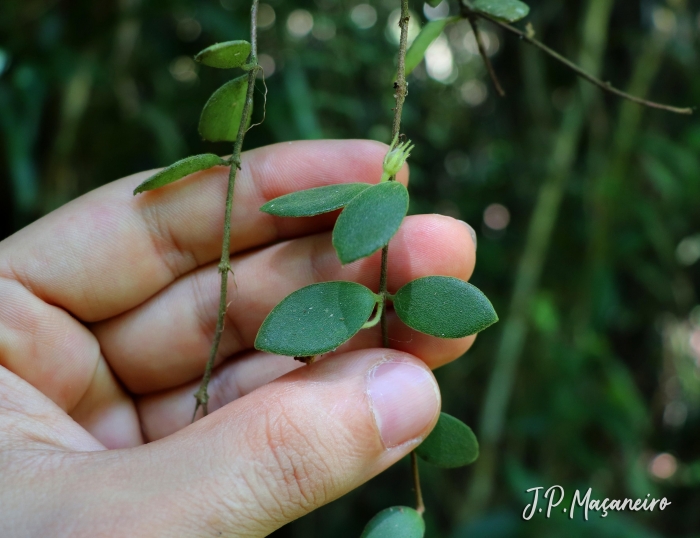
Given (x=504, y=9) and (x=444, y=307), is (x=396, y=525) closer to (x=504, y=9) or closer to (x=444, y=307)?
(x=444, y=307)

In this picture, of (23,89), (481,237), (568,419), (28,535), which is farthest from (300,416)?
(481,237)

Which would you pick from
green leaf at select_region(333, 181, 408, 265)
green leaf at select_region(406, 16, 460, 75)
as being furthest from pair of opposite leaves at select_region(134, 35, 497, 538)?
green leaf at select_region(406, 16, 460, 75)

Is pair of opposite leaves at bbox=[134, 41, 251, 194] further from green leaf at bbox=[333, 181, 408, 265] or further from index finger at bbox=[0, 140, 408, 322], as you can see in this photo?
green leaf at bbox=[333, 181, 408, 265]

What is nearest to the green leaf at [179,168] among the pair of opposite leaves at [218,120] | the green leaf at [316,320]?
the pair of opposite leaves at [218,120]

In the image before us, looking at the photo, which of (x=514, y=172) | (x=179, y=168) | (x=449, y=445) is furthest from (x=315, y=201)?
(x=514, y=172)

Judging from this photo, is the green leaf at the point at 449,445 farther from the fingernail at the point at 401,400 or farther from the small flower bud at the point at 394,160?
the small flower bud at the point at 394,160

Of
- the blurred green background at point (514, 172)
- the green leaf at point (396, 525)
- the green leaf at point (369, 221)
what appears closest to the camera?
the green leaf at point (369, 221)

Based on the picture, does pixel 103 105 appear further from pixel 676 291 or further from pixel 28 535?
pixel 676 291
